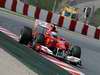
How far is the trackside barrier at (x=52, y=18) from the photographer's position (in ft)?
64.3

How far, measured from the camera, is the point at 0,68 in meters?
7.15

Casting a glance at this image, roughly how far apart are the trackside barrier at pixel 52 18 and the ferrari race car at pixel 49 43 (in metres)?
8.75

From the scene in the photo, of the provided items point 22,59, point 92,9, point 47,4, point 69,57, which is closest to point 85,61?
point 69,57

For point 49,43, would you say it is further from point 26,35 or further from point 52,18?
point 52,18

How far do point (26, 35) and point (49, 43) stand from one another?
0.62 metres

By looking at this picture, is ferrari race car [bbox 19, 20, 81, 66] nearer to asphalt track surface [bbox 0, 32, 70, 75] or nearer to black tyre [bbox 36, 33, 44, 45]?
black tyre [bbox 36, 33, 44, 45]

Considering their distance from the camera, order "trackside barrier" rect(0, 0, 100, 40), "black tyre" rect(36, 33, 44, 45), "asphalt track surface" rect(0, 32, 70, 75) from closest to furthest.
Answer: "asphalt track surface" rect(0, 32, 70, 75), "black tyre" rect(36, 33, 44, 45), "trackside barrier" rect(0, 0, 100, 40)

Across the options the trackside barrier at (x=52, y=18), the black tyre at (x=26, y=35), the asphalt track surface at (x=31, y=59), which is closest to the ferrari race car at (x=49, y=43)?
the black tyre at (x=26, y=35)

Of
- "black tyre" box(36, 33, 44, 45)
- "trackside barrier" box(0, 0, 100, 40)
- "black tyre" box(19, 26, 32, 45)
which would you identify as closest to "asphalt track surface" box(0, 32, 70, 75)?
"black tyre" box(19, 26, 32, 45)

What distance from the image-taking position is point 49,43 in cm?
1080

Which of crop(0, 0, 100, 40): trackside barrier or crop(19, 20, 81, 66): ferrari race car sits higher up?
crop(19, 20, 81, 66): ferrari race car

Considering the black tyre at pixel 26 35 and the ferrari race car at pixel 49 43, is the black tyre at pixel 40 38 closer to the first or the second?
the ferrari race car at pixel 49 43

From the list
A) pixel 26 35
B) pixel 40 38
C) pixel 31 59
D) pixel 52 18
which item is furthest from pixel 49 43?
pixel 52 18

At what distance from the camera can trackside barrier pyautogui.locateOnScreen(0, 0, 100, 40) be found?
19.6 metres
